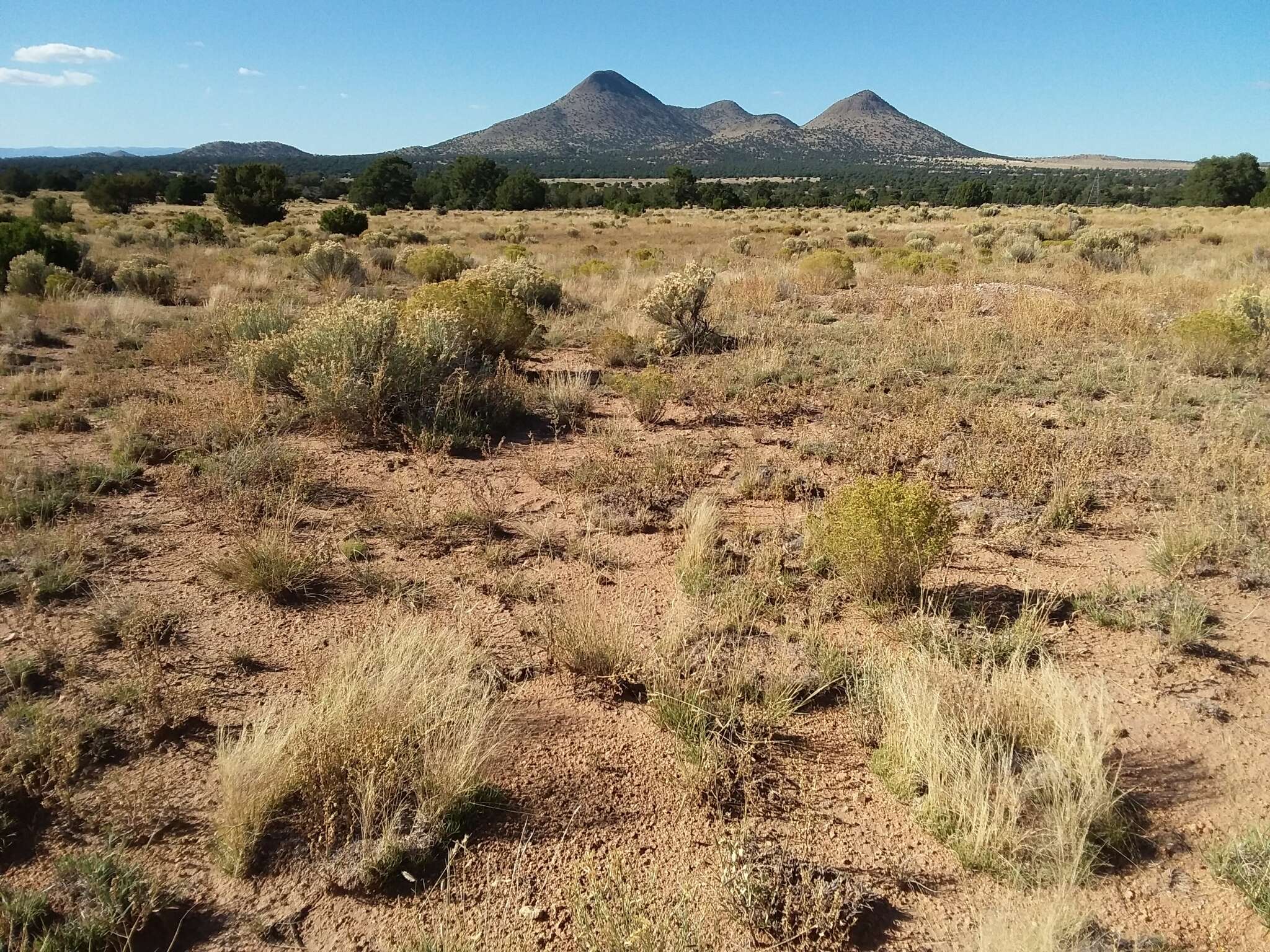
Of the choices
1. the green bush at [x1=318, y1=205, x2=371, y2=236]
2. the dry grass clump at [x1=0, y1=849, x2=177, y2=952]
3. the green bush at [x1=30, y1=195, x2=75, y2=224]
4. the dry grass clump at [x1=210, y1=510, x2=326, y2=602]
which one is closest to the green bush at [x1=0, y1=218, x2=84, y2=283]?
the green bush at [x1=318, y1=205, x2=371, y2=236]

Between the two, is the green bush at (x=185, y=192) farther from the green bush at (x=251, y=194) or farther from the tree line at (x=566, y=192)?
the green bush at (x=251, y=194)

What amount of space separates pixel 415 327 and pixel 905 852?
667 centimetres

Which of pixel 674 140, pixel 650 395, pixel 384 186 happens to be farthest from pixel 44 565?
pixel 674 140

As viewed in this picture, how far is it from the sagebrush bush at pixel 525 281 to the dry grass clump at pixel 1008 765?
9017 millimetres

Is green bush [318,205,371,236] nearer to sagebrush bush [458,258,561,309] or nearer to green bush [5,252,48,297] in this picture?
green bush [5,252,48,297]

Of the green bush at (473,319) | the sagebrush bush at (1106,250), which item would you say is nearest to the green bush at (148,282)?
the green bush at (473,319)

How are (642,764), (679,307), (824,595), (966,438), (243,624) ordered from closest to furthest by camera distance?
(642,764)
(243,624)
(824,595)
(966,438)
(679,307)

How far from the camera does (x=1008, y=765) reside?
260 centimetres

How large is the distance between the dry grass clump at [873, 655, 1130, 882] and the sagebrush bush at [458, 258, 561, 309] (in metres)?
9.02

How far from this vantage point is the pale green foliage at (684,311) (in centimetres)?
1009

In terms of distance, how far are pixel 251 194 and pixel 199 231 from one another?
35.9ft

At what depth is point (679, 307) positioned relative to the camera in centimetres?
1028

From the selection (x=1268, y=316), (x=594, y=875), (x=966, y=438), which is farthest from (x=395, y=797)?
(x=1268, y=316)

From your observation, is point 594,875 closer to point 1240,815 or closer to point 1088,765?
point 1088,765
